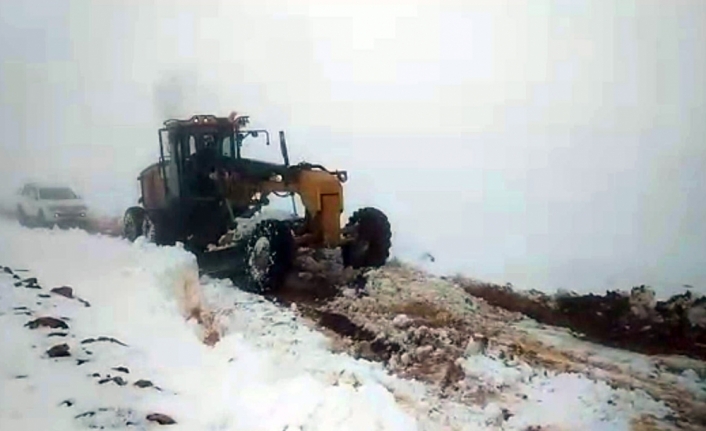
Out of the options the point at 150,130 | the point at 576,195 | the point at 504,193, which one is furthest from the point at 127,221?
the point at 576,195

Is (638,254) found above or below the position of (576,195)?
below

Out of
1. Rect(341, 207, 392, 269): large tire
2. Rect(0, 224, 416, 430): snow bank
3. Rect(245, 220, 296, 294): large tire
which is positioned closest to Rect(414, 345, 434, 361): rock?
Rect(0, 224, 416, 430): snow bank

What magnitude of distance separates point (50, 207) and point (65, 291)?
198 mm

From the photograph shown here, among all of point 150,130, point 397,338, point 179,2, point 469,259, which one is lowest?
point 397,338

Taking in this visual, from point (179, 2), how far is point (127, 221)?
535 millimetres

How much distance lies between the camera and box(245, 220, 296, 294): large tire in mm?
2186

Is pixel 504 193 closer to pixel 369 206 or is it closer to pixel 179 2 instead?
pixel 369 206

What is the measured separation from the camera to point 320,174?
2203 millimetres

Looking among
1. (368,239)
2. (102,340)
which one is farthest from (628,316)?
(102,340)

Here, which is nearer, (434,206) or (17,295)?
(17,295)

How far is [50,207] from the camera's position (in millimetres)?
2127

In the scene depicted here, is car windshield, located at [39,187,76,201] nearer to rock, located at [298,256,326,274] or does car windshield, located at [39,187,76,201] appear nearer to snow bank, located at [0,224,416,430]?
snow bank, located at [0,224,416,430]

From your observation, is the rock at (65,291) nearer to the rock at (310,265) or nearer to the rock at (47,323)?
the rock at (47,323)

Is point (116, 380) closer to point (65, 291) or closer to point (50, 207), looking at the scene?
point (65, 291)
